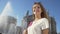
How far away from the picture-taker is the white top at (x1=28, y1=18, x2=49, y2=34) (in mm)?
1449

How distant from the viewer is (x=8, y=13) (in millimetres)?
1672

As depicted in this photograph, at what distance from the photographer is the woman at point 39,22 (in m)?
1.45

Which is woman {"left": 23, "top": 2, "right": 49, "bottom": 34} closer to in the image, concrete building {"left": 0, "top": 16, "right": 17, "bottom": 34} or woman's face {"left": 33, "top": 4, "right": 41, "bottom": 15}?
woman's face {"left": 33, "top": 4, "right": 41, "bottom": 15}

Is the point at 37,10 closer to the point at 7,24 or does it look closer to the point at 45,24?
the point at 45,24

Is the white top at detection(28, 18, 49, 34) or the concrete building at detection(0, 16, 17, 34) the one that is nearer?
the white top at detection(28, 18, 49, 34)

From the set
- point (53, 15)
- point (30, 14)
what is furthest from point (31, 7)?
point (53, 15)

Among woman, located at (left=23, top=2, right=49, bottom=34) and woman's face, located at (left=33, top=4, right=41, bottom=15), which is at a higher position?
woman's face, located at (left=33, top=4, right=41, bottom=15)

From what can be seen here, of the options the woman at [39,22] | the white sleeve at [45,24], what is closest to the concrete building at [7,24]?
the woman at [39,22]

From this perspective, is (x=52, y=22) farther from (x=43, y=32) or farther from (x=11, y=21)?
(x=11, y=21)

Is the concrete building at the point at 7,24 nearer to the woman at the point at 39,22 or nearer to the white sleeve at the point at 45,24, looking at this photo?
the woman at the point at 39,22

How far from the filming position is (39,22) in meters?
1.47

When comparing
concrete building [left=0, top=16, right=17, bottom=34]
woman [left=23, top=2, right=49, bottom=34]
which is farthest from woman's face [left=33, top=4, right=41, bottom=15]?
concrete building [left=0, top=16, right=17, bottom=34]

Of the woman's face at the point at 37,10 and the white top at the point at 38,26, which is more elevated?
the woman's face at the point at 37,10

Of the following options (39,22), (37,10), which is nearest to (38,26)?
(39,22)
